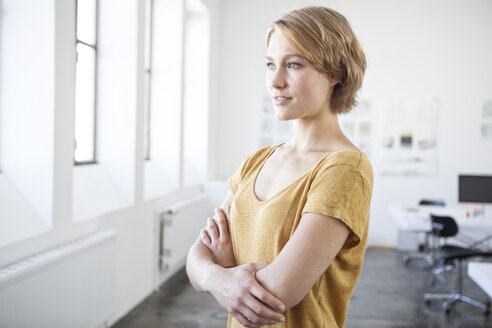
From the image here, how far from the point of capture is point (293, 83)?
3.70 feet

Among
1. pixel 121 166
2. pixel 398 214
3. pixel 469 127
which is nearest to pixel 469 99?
pixel 469 127

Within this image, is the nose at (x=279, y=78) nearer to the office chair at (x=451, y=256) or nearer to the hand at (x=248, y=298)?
the hand at (x=248, y=298)

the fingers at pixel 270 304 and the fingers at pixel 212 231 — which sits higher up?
the fingers at pixel 212 231

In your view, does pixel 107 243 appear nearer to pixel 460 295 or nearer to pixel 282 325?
pixel 282 325

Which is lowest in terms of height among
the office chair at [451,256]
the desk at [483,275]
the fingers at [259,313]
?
the office chair at [451,256]

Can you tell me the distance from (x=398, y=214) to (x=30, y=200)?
4.10m

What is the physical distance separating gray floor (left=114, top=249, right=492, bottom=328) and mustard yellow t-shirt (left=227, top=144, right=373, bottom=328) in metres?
3.05

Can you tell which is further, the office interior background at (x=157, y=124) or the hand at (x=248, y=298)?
the office interior background at (x=157, y=124)

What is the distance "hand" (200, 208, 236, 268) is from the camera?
1.26m

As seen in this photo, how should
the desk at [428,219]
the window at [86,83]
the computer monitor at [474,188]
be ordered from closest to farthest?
the window at [86,83], the desk at [428,219], the computer monitor at [474,188]

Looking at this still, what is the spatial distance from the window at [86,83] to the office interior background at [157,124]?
14mm

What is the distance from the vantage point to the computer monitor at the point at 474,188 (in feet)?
18.7

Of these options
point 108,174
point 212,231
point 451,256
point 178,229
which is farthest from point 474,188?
point 212,231

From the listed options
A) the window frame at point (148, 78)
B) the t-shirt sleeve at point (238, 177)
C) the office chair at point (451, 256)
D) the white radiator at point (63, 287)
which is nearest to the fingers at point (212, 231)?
the t-shirt sleeve at point (238, 177)
